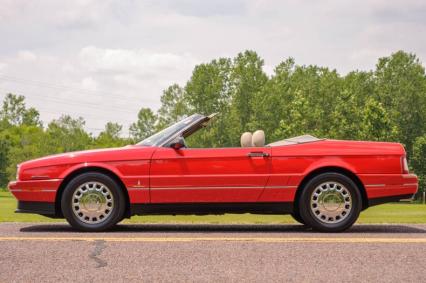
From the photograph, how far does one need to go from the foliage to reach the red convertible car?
1715 inches

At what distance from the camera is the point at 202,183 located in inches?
311

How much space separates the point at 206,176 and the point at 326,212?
148 centimetres

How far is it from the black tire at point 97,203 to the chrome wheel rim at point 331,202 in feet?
7.46

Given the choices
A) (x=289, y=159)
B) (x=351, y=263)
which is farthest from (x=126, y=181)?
(x=351, y=263)

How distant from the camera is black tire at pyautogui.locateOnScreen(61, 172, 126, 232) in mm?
7782

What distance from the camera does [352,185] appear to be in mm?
7961

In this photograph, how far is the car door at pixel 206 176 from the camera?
789 centimetres

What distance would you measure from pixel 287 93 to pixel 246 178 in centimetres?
5642

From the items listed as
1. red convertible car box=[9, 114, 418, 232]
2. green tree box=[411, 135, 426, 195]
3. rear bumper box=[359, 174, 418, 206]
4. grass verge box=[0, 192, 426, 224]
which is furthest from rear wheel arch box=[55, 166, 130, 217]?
green tree box=[411, 135, 426, 195]

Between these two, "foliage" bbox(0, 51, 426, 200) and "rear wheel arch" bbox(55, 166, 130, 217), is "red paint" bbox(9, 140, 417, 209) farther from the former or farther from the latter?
"foliage" bbox(0, 51, 426, 200)

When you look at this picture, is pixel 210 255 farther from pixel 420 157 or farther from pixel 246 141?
pixel 420 157

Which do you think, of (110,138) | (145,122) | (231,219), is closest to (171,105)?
(145,122)

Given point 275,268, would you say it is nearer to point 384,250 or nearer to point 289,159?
point 384,250

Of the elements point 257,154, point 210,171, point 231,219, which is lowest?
point 231,219
